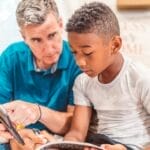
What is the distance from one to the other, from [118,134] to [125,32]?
19.2 inches

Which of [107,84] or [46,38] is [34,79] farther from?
[107,84]

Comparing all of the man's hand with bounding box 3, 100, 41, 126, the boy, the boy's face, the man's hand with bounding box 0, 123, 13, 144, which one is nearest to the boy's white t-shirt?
the boy

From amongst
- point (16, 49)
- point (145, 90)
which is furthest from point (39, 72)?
point (145, 90)

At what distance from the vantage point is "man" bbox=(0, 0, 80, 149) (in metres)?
1.40

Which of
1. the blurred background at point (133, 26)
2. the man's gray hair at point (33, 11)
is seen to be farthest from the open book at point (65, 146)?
the blurred background at point (133, 26)

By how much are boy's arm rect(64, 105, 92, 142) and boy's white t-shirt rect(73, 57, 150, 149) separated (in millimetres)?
46

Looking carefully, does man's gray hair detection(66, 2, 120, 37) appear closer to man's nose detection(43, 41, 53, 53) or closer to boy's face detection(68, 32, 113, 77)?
boy's face detection(68, 32, 113, 77)

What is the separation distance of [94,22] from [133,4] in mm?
408

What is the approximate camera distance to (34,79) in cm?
154

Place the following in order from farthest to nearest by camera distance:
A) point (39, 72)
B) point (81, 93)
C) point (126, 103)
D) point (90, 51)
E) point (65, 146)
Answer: point (39, 72) < point (81, 93) < point (126, 103) < point (90, 51) < point (65, 146)

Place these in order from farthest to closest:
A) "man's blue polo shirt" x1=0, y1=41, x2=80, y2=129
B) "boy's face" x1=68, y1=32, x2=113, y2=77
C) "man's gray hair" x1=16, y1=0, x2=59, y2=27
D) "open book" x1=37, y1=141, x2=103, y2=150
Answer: "man's blue polo shirt" x1=0, y1=41, x2=80, y2=129 → "man's gray hair" x1=16, y1=0, x2=59, y2=27 → "boy's face" x1=68, y1=32, x2=113, y2=77 → "open book" x1=37, y1=141, x2=103, y2=150

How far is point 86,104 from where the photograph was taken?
4.64 feet

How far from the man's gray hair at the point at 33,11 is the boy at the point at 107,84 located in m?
0.17

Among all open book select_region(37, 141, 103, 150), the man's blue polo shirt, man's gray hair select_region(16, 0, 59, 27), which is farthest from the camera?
the man's blue polo shirt
